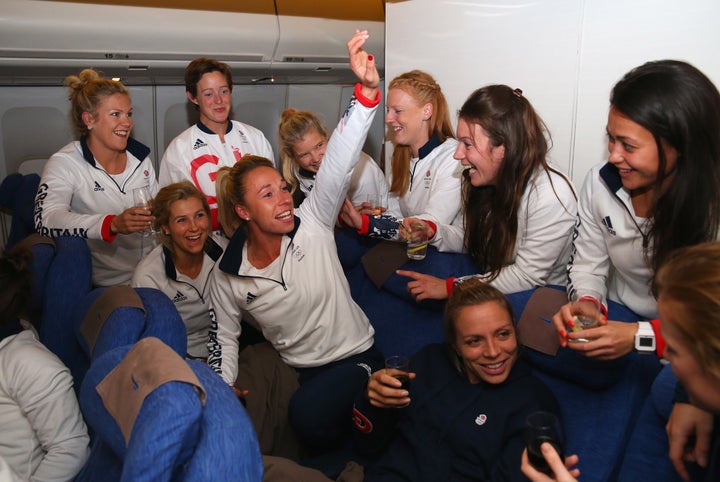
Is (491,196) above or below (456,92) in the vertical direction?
below

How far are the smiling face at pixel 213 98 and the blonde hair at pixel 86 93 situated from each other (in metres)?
0.42

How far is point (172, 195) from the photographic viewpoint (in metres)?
3.12

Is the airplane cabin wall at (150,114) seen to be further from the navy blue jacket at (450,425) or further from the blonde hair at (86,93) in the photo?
the navy blue jacket at (450,425)

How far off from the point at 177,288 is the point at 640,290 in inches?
80.5

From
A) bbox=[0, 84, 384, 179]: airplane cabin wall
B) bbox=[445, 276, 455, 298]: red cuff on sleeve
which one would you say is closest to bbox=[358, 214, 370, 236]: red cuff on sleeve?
bbox=[445, 276, 455, 298]: red cuff on sleeve

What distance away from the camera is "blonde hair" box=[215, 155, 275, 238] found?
110 inches

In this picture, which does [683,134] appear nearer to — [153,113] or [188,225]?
[188,225]

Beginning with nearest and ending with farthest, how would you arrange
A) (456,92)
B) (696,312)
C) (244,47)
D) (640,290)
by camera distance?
(696,312)
(640,290)
(456,92)
(244,47)

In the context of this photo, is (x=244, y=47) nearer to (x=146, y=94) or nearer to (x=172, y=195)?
(x=146, y=94)

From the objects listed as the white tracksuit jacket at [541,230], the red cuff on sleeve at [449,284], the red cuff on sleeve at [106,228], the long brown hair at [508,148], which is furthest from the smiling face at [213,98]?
the white tracksuit jacket at [541,230]

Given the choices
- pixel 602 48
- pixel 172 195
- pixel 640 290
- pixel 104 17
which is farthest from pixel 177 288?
pixel 602 48

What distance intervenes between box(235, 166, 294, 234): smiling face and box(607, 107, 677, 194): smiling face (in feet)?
4.26

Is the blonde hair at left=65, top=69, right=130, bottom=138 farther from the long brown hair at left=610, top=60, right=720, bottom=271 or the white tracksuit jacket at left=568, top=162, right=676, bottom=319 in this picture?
the long brown hair at left=610, top=60, right=720, bottom=271

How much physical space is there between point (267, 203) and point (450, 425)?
1.16 m
